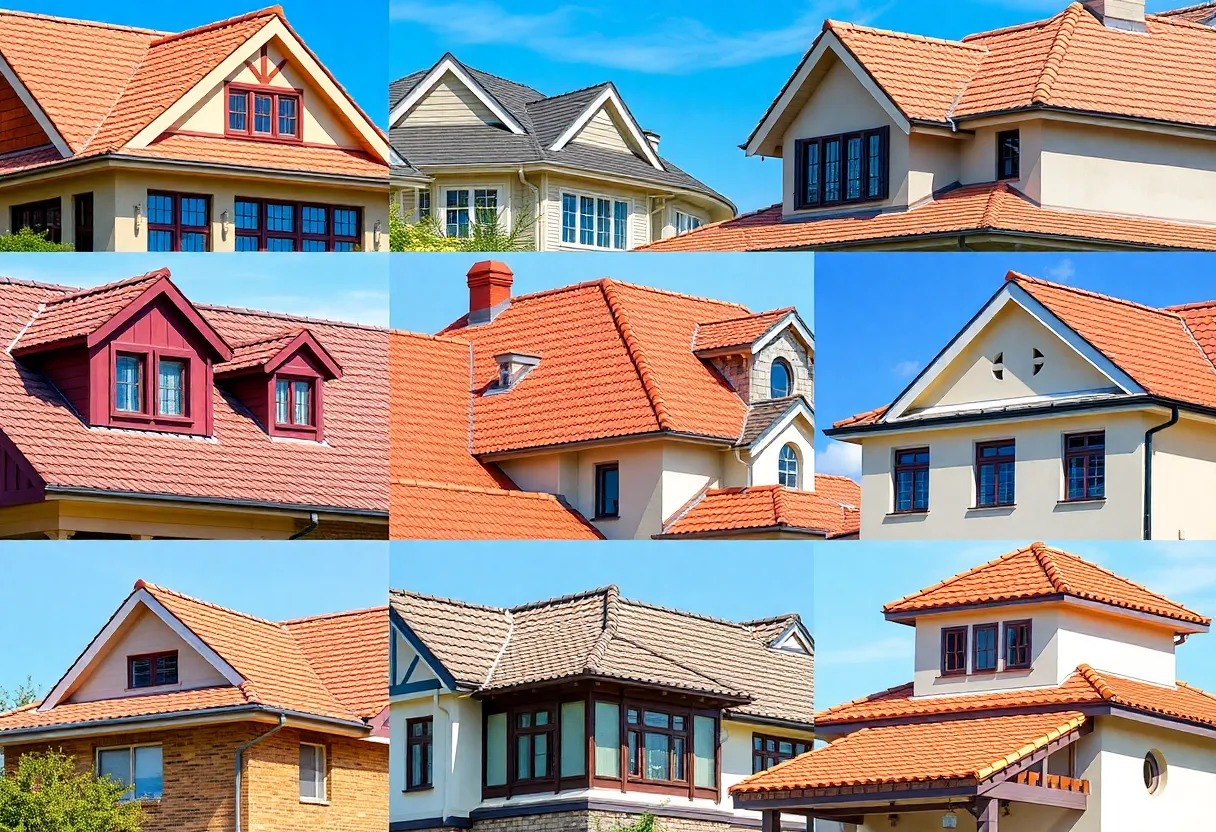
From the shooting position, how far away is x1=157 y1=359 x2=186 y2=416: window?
42219 millimetres

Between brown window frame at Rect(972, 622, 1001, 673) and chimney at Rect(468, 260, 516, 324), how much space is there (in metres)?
13.2

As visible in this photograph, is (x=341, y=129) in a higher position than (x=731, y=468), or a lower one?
higher

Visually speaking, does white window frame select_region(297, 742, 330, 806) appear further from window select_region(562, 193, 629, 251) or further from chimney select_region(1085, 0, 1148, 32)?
window select_region(562, 193, 629, 251)

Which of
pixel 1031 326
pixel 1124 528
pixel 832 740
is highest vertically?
pixel 1031 326

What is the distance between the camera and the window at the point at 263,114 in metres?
53.0

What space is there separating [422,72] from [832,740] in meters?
31.4

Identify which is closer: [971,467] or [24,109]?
[971,467]

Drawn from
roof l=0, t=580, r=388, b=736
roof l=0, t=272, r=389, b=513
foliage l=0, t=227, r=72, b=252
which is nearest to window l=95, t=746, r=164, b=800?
roof l=0, t=580, r=388, b=736

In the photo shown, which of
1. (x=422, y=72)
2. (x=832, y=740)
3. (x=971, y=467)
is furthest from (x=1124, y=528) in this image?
(x=422, y=72)

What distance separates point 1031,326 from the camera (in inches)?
1716

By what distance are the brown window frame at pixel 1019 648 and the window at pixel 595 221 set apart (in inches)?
1077

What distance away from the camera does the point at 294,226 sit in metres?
52.9

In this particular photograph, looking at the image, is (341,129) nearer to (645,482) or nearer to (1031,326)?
(645,482)

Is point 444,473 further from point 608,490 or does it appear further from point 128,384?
point 128,384
